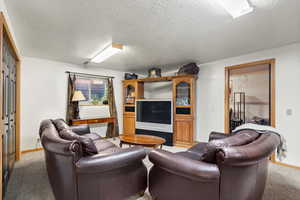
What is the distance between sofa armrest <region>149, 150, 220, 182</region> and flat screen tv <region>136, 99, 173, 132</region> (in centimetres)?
252

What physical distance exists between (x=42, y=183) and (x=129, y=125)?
2927mm

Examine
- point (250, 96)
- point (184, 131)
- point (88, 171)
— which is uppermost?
point (250, 96)

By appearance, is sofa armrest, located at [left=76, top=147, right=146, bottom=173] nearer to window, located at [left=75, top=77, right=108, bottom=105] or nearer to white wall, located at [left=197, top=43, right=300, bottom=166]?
white wall, located at [left=197, top=43, right=300, bottom=166]

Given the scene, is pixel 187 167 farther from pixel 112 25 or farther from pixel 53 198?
pixel 112 25

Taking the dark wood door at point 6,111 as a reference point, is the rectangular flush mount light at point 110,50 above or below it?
above

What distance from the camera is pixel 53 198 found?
1808 millimetres

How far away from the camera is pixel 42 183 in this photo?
2.13 metres

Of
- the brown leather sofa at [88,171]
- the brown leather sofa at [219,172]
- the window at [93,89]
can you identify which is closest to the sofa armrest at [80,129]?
the window at [93,89]

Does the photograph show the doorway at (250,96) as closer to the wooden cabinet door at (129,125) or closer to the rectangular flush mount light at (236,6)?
the wooden cabinet door at (129,125)

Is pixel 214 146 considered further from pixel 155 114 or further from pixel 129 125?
pixel 129 125

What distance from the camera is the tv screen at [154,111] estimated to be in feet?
13.6

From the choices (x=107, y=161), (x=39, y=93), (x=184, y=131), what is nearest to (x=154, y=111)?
(x=184, y=131)

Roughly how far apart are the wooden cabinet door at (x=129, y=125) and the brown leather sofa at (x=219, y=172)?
3.29 meters

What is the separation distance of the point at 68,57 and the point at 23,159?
8.04ft
